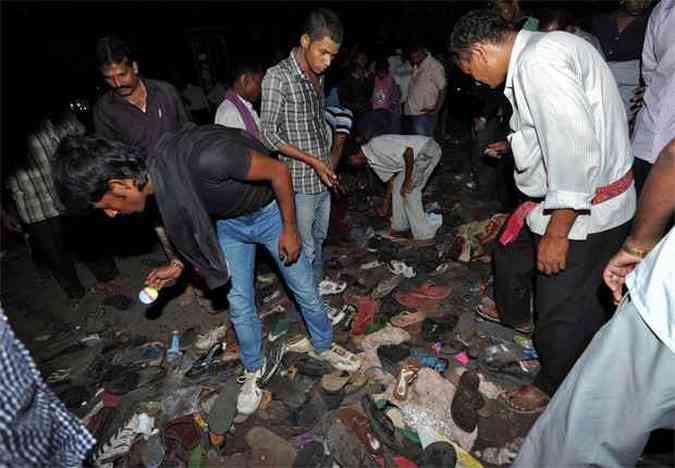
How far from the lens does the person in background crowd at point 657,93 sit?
2385mm

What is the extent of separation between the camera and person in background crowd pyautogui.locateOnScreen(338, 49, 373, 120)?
6.90m

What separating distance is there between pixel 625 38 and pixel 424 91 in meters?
2.43

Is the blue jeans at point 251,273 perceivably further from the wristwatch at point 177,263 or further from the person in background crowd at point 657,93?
the person in background crowd at point 657,93

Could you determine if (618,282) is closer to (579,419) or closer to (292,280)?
(579,419)

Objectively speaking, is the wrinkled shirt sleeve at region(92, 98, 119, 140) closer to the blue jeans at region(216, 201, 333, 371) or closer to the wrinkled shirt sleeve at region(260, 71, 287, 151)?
the wrinkled shirt sleeve at region(260, 71, 287, 151)

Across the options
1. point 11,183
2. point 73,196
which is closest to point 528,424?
Answer: point 73,196

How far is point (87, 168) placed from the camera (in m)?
1.67

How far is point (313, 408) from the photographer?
257 centimetres

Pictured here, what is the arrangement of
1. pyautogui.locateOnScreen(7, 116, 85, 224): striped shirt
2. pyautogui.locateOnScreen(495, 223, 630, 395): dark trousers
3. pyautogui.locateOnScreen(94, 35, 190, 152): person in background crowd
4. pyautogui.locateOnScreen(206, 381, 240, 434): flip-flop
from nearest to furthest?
1. pyautogui.locateOnScreen(495, 223, 630, 395): dark trousers
2. pyautogui.locateOnScreen(206, 381, 240, 434): flip-flop
3. pyautogui.locateOnScreen(94, 35, 190, 152): person in background crowd
4. pyautogui.locateOnScreen(7, 116, 85, 224): striped shirt

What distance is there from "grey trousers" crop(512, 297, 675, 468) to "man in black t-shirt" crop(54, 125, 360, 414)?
1.46m

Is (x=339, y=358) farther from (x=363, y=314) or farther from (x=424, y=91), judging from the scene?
(x=424, y=91)

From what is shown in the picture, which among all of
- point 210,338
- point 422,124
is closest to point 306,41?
point 210,338

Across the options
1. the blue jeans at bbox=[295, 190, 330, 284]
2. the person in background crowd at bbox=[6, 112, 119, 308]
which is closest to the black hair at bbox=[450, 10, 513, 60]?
the blue jeans at bbox=[295, 190, 330, 284]

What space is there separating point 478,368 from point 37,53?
762 centimetres
